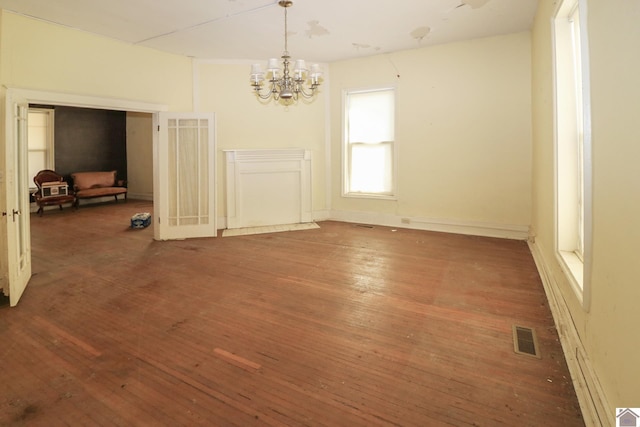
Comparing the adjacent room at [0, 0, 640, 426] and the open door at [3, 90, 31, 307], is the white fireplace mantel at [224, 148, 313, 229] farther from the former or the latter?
the open door at [3, 90, 31, 307]

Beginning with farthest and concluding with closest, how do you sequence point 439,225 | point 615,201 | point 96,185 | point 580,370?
point 96,185 < point 439,225 < point 580,370 < point 615,201

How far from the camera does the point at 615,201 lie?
4.56ft

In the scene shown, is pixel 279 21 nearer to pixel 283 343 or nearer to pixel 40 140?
pixel 283 343

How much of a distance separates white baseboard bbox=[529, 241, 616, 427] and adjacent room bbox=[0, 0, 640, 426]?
2cm

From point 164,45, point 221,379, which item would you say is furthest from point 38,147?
point 221,379

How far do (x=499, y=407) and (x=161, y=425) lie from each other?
1.64 meters

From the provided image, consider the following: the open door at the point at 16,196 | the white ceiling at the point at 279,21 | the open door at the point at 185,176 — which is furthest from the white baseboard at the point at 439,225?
the open door at the point at 16,196

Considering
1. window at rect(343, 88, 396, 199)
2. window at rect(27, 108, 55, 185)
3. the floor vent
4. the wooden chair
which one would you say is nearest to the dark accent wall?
window at rect(27, 108, 55, 185)

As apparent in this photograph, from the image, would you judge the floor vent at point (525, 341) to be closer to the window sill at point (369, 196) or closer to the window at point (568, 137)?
the window at point (568, 137)

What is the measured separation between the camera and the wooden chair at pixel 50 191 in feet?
24.8

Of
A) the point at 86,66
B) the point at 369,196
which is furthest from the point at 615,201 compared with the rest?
the point at 86,66

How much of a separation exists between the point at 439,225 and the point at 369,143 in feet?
6.28

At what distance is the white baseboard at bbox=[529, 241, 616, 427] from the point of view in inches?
56.4

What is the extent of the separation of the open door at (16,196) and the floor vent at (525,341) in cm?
406
